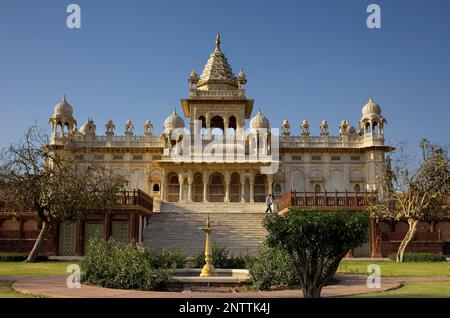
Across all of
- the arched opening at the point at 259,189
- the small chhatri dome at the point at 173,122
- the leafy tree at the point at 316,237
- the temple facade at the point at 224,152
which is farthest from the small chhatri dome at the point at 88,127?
the leafy tree at the point at 316,237

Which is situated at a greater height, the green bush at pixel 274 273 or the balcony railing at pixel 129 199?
the balcony railing at pixel 129 199

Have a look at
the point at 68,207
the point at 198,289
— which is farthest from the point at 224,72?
the point at 198,289

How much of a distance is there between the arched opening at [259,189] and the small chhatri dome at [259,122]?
5527 mm

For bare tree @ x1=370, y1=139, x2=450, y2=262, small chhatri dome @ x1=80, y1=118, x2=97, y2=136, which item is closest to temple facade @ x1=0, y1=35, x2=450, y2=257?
small chhatri dome @ x1=80, y1=118, x2=97, y2=136

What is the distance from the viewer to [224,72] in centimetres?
5919

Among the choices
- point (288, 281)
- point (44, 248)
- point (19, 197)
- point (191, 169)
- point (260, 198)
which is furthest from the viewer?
A: point (260, 198)

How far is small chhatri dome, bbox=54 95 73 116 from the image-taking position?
5525cm

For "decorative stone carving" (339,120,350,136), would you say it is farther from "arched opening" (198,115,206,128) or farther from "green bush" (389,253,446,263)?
"green bush" (389,253,446,263)

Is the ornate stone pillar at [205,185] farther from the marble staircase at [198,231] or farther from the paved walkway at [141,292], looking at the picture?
the paved walkway at [141,292]

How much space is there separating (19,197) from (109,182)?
592cm

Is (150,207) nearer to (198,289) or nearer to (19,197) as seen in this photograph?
(19,197)

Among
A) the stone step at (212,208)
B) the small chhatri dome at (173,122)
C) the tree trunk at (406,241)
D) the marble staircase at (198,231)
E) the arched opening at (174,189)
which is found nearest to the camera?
the tree trunk at (406,241)

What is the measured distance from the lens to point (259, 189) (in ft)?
172

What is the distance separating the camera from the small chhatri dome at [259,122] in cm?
5403
